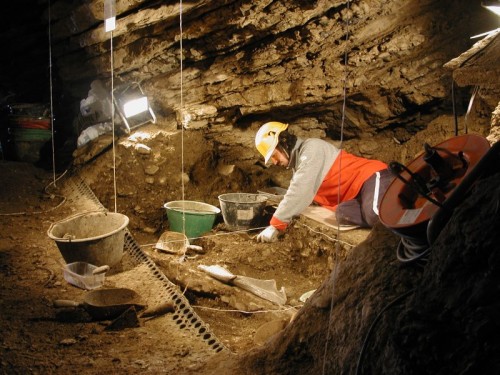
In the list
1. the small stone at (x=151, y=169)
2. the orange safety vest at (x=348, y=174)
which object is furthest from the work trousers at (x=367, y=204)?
the small stone at (x=151, y=169)

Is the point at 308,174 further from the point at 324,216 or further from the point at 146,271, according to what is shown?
the point at 146,271

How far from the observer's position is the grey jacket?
4738 millimetres

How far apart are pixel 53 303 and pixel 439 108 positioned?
263 inches

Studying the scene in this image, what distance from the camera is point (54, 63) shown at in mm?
10391

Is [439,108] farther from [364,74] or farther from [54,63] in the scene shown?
[54,63]

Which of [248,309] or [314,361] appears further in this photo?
[248,309]

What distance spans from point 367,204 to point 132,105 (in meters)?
5.51

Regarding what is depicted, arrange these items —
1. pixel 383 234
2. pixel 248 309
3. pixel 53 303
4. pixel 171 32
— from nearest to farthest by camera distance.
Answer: pixel 383 234, pixel 53 303, pixel 248 309, pixel 171 32

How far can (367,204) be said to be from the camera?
173 inches

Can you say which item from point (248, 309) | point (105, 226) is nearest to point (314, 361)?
point (248, 309)

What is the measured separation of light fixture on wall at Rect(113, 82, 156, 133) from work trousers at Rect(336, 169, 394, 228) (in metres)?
5.04

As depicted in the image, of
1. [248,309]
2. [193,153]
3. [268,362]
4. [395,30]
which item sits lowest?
[248,309]

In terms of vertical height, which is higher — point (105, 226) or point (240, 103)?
point (240, 103)

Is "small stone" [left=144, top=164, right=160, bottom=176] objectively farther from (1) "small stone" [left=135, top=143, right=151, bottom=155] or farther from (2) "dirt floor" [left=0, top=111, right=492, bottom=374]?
(1) "small stone" [left=135, top=143, right=151, bottom=155]
